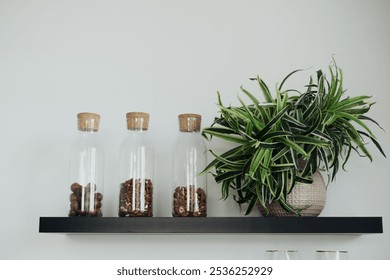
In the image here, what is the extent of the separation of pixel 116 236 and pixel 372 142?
0.86 metres

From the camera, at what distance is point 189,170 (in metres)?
1.75

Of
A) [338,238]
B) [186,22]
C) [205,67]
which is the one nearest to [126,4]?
[186,22]

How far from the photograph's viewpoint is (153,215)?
185cm

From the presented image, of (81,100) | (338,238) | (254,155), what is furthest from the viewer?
(81,100)

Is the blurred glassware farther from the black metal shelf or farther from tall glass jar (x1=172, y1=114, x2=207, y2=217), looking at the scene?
tall glass jar (x1=172, y1=114, x2=207, y2=217)

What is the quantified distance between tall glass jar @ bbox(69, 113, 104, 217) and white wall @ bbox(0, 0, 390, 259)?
0.43 ft

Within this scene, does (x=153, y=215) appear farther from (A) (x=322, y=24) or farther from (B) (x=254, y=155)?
(A) (x=322, y=24)

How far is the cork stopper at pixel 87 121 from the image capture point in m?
1.77

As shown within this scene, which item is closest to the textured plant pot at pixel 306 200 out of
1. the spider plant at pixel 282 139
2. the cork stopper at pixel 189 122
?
the spider plant at pixel 282 139

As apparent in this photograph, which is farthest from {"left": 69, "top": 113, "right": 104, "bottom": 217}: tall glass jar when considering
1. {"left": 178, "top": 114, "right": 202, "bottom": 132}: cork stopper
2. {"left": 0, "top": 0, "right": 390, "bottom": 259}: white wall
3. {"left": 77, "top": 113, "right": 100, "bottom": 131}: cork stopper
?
{"left": 178, "top": 114, "right": 202, "bottom": 132}: cork stopper

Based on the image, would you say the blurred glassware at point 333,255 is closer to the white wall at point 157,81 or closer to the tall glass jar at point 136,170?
the white wall at point 157,81

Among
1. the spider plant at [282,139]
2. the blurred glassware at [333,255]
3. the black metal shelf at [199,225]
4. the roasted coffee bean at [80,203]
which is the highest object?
the spider plant at [282,139]

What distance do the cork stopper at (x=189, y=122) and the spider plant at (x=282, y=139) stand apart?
0.17 ft

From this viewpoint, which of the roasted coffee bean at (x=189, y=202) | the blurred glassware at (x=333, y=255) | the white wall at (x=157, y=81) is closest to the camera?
the blurred glassware at (x=333, y=255)
